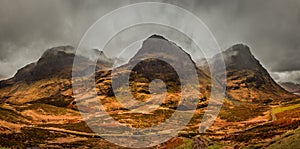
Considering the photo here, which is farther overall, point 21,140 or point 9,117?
point 9,117

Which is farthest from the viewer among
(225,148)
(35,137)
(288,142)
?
(35,137)

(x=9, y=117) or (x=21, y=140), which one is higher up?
(x=9, y=117)

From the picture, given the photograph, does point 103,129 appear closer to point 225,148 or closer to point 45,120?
point 45,120

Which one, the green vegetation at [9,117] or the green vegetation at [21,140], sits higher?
the green vegetation at [9,117]

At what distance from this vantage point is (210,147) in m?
53.5

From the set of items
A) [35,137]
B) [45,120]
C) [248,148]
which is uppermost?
[45,120]

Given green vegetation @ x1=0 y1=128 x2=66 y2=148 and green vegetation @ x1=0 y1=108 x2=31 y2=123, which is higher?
green vegetation @ x1=0 y1=108 x2=31 y2=123

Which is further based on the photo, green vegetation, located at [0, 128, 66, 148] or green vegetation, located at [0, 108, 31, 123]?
green vegetation, located at [0, 108, 31, 123]

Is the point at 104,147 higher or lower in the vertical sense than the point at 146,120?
lower

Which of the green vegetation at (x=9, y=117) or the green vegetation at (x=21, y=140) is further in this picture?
the green vegetation at (x=9, y=117)

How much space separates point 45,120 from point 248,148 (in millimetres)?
174707

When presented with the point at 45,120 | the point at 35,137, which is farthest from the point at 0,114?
the point at 35,137

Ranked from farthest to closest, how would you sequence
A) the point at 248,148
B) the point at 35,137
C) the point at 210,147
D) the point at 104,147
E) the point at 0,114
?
the point at 0,114 < the point at 35,137 < the point at 104,147 < the point at 210,147 < the point at 248,148

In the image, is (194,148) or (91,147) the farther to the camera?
(91,147)
